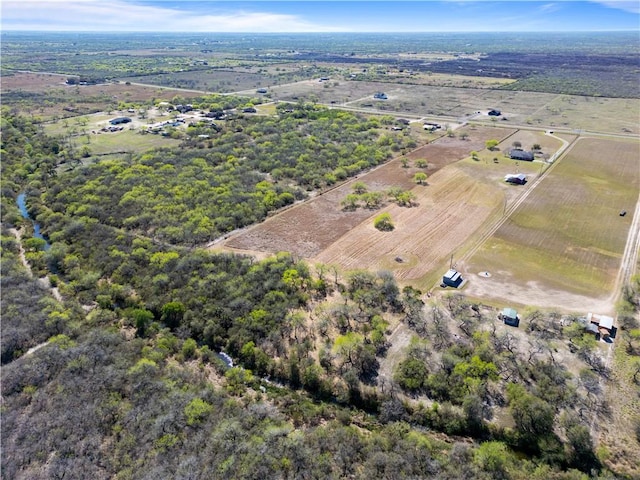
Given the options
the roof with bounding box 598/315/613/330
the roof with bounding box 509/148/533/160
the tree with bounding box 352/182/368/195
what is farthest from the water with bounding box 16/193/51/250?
the roof with bounding box 509/148/533/160

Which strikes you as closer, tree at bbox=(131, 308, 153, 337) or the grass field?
tree at bbox=(131, 308, 153, 337)

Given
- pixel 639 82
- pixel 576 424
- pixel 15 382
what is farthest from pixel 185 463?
pixel 639 82

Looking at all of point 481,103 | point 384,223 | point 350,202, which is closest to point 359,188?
point 350,202

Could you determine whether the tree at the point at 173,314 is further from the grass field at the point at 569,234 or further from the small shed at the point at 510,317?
the small shed at the point at 510,317

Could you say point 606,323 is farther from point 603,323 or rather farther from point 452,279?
point 452,279

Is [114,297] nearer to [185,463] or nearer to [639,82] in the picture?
[185,463]

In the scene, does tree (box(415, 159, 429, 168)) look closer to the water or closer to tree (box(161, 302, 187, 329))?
tree (box(161, 302, 187, 329))

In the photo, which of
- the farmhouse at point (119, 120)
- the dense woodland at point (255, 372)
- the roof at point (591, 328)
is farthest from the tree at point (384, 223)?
the farmhouse at point (119, 120)
